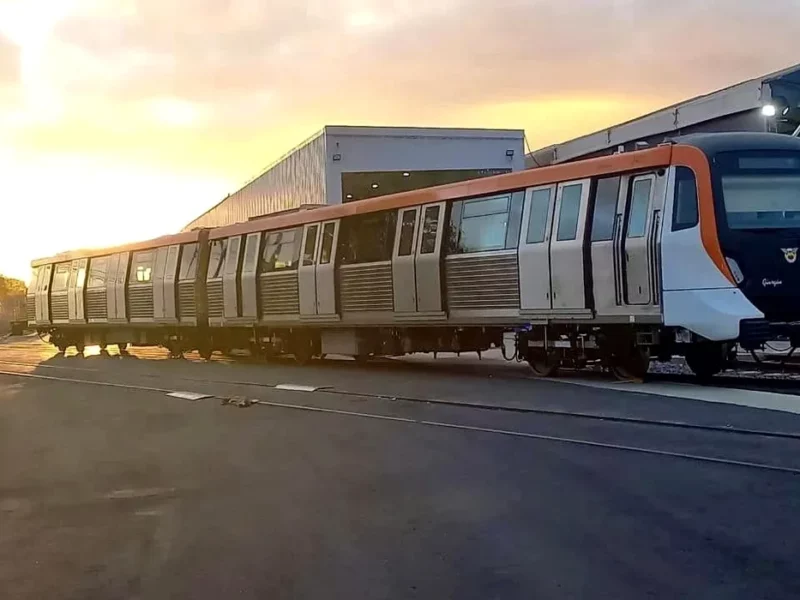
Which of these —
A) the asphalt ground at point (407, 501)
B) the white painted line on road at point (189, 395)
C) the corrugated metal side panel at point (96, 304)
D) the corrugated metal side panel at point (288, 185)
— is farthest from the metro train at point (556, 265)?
the corrugated metal side panel at point (288, 185)

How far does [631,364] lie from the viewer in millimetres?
13961


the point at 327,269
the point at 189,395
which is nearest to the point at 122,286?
the point at 327,269

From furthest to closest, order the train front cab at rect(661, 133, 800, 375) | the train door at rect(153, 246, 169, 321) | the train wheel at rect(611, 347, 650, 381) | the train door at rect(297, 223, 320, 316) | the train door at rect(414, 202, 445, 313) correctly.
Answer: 1. the train door at rect(153, 246, 169, 321)
2. the train door at rect(297, 223, 320, 316)
3. the train door at rect(414, 202, 445, 313)
4. the train wheel at rect(611, 347, 650, 381)
5. the train front cab at rect(661, 133, 800, 375)

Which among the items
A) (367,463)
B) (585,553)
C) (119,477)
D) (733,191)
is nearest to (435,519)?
(585,553)

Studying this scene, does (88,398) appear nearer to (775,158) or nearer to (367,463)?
(367,463)

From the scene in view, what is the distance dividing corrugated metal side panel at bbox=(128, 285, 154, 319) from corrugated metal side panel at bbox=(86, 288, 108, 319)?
6.04ft

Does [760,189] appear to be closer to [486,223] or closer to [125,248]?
[486,223]

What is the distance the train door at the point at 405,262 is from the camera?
17.0 meters

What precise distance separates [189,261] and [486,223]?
11.4 m

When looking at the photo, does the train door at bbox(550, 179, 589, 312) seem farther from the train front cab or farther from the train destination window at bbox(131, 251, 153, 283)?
the train destination window at bbox(131, 251, 153, 283)

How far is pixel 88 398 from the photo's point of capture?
598 inches

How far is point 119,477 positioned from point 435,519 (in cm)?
331

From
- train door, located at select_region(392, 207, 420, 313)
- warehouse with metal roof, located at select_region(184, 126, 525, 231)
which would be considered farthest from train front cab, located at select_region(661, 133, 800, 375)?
warehouse with metal roof, located at select_region(184, 126, 525, 231)

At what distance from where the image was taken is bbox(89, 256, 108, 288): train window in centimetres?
2981
